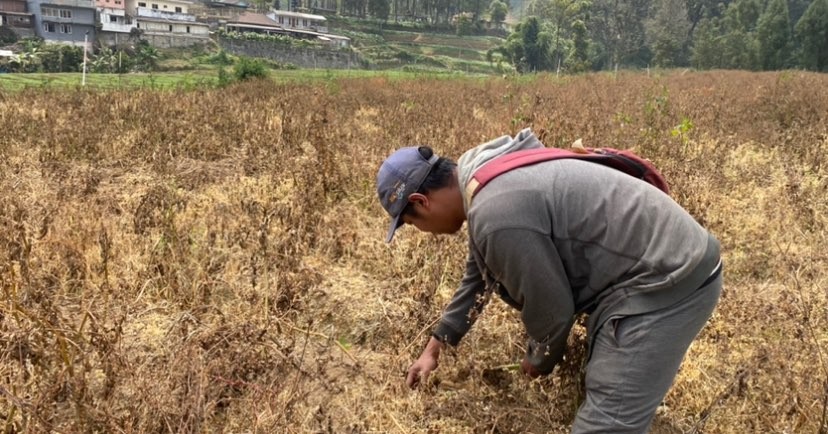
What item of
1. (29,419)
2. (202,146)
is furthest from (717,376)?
(202,146)

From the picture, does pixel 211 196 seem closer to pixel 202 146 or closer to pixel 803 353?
pixel 202 146

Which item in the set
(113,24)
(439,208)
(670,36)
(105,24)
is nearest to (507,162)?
(439,208)

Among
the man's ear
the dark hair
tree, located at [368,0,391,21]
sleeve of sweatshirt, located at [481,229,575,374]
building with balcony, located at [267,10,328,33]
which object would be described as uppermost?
tree, located at [368,0,391,21]

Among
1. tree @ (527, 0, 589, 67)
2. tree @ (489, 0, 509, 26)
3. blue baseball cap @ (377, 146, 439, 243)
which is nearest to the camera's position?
blue baseball cap @ (377, 146, 439, 243)

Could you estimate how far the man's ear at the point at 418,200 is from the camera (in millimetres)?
1611

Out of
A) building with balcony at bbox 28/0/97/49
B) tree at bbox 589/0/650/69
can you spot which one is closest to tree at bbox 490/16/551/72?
tree at bbox 589/0/650/69

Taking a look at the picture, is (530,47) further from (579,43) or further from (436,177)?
(436,177)

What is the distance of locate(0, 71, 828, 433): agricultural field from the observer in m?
2.08

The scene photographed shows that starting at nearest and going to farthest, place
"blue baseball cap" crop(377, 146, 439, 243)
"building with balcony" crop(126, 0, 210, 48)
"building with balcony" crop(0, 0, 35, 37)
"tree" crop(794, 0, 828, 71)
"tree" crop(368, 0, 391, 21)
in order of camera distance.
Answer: "blue baseball cap" crop(377, 146, 439, 243)
"tree" crop(794, 0, 828, 71)
"building with balcony" crop(0, 0, 35, 37)
"building with balcony" crop(126, 0, 210, 48)
"tree" crop(368, 0, 391, 21)

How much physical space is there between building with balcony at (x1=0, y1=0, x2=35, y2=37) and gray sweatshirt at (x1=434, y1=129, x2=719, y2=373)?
48.9 meters

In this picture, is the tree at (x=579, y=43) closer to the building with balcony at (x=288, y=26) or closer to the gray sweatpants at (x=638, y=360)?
the building with balcony at (x=288, y=26)

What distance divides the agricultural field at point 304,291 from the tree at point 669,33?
40.0 m

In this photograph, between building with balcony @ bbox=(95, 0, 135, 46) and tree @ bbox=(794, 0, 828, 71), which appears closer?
tree @ bbox=(794, 0, 828, 71)

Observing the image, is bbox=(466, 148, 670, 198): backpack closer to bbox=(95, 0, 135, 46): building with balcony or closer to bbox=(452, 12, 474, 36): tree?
bbox=(95, 0, 135, 46): building with balcony
